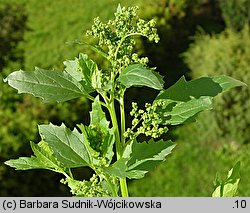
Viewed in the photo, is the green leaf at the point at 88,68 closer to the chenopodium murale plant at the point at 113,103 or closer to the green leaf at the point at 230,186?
the chenopodium murale plant at the point at 113,103

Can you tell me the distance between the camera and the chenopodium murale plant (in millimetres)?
1111

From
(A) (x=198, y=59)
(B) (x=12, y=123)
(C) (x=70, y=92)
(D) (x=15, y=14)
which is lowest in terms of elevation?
(C) (x=70, y=92)

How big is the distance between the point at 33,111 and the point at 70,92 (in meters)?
4.17

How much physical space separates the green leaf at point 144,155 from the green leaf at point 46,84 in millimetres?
146

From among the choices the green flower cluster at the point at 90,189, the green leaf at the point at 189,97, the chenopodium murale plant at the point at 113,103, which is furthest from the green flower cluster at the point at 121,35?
the green flower cluster at the point at 90,189

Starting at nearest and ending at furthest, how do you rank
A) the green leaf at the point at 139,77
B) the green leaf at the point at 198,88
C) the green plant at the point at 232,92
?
the green leaf at the point at 139,77 → the green leaf at the point at 198,88 → the green plant at the point at 232,92

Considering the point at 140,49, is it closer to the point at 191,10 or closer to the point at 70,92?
the point at 191,10

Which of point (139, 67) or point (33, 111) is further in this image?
point (33, 111)

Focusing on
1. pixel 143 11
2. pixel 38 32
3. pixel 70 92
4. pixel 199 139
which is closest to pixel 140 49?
pixel 143 11

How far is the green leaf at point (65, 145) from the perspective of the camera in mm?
1114

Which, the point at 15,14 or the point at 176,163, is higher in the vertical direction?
the point at 15,14

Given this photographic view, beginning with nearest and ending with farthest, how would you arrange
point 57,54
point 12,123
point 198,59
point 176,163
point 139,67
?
point 139,67
point 12,123
point 176,163
point 198,59
point 57,54

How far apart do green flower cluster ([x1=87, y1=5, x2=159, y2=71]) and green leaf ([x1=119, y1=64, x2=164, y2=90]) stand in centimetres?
4

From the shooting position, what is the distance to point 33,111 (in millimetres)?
5238
